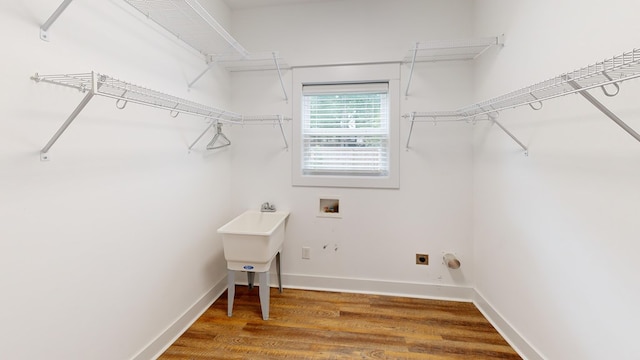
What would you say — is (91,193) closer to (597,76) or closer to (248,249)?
(248,249)

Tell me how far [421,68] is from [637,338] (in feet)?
6.92

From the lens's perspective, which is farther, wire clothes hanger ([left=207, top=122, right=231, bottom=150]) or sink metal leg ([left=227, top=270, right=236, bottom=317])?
wire clothes hanger ([left=207, top=122, right=231, bottom=150])

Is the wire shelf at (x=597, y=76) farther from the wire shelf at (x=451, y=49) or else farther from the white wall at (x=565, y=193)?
the wire shelf at (x=451, y=49)

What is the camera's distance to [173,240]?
1.85 metres

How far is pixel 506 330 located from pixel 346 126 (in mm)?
1998

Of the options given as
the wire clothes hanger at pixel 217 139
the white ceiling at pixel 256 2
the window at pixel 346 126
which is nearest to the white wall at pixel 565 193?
the window at pixel 346 126

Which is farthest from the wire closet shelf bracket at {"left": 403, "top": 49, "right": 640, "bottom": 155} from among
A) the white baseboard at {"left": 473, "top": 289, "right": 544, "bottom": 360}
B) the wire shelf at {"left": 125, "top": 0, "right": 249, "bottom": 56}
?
the wire shelf at {"left": 125, "top": 0, "right": 249, "bottom": 56}

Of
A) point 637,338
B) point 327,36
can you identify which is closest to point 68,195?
point 327,36

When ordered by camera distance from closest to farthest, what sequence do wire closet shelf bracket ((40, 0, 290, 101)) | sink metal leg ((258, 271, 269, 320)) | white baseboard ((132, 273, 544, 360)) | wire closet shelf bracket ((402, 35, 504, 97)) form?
1. wire closet shelf bracket ((40, 0, 290, 101))
2. white baseboard ((132, 273, 544, 360))
3. wire closet shelf bracket ((402, 35, 504, 97))
4. sink metal leg ((258, 271, 269, 320))

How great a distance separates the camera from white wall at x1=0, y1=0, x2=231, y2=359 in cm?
98

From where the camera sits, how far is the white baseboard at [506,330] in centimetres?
163

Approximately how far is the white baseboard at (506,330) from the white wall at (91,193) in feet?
7.47

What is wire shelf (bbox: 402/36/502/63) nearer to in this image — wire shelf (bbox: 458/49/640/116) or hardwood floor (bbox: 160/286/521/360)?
wire shelf (bbox: 458/49/640/116)

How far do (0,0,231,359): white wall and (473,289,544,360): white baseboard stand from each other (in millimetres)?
2277
